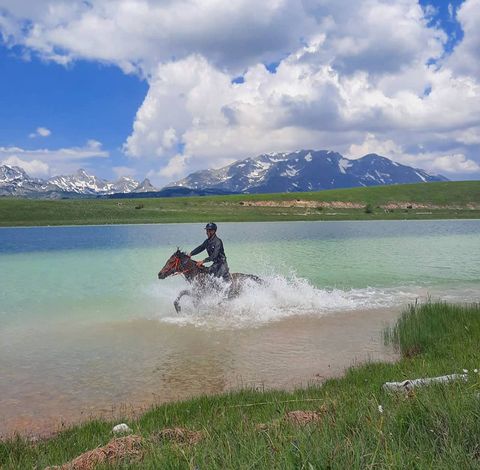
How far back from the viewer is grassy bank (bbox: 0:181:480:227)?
122000 mm

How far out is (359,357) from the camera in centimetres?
1303

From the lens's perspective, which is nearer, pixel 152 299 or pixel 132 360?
pixel 132 360

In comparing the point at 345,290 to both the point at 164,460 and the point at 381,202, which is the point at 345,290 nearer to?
the point at 164,460

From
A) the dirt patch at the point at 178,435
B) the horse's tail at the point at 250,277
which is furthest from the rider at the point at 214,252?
the dirt patch at the point at 178,435

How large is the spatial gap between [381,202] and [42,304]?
148 m

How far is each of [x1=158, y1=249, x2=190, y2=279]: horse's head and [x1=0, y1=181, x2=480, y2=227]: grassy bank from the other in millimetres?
100245

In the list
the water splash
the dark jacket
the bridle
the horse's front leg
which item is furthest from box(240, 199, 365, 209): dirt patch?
the bridle

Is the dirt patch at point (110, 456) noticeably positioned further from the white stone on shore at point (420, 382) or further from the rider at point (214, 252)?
the rider at point (214, 252)

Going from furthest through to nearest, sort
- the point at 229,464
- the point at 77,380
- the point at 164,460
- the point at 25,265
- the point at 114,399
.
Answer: the point at 25,265 → the point at 77,380 → the point at 114,399 → the point at 164,460 → the point at 229,464

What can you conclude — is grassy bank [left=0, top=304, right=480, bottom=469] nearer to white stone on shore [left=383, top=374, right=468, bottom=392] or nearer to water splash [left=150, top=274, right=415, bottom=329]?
white stone on shore [left=383, top=374, right=468, bottom=392]

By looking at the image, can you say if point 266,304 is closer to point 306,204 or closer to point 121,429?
point 121,429

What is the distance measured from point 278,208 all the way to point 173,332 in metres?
134

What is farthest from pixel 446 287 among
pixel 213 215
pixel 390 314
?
pixel 213 215

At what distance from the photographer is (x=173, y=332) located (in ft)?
55.7
